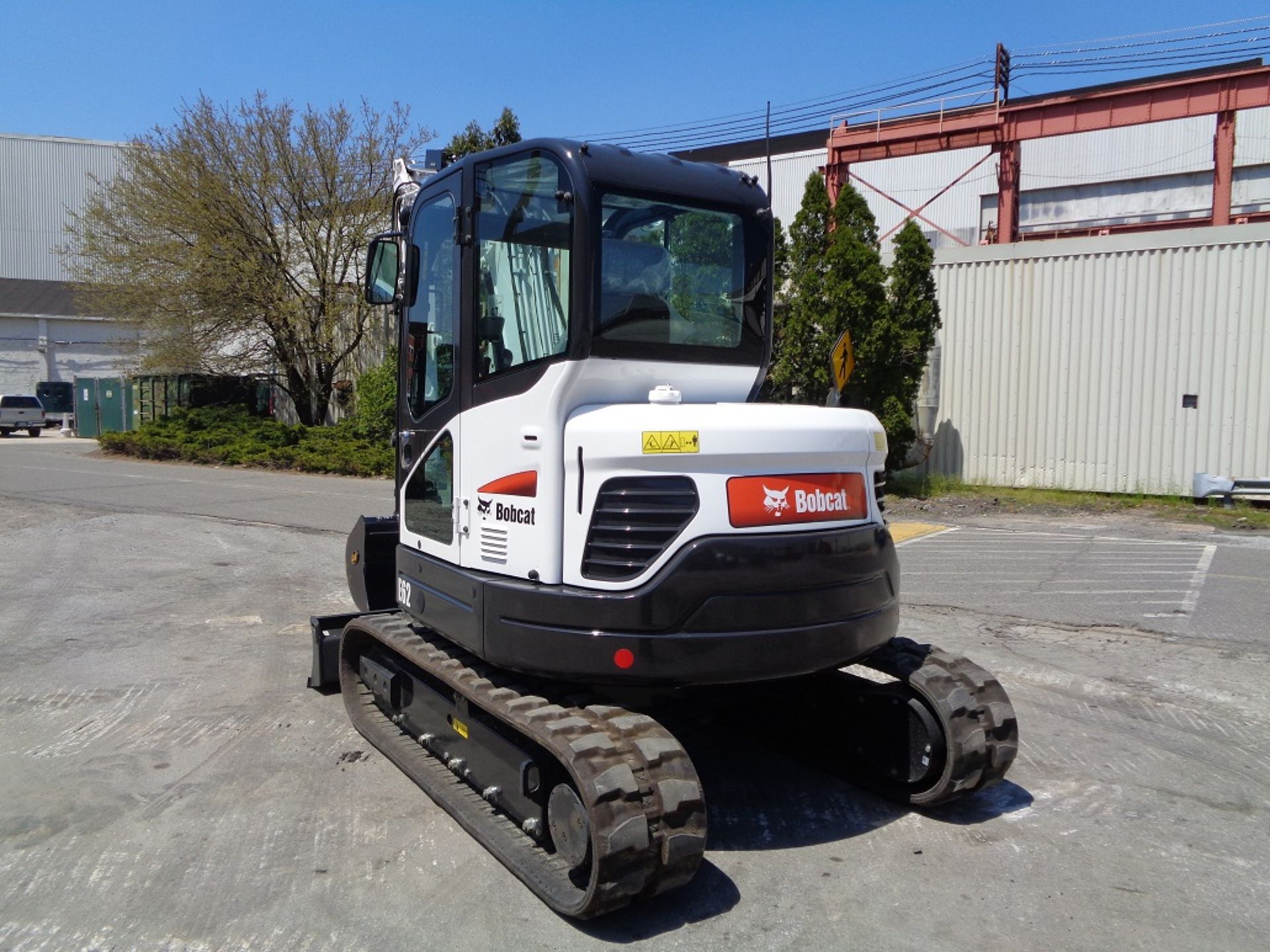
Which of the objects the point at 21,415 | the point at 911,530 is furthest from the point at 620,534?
the point at 21,415

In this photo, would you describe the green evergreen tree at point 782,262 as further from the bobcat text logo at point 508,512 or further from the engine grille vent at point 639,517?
the engine grille vent at point 639,517

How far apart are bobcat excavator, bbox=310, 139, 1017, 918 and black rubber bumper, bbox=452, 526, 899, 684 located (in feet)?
0.03

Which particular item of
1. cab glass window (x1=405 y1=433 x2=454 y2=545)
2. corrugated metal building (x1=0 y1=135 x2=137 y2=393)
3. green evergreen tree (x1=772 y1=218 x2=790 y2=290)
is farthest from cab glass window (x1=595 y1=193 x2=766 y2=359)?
corrugated metal building (x1=0 y1=135 x2=137 y2=393)

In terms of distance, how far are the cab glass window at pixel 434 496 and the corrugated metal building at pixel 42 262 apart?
158ft

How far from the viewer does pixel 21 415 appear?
1542 inches

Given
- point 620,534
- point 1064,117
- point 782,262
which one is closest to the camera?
point 620,534

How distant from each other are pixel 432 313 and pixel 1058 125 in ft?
57.8

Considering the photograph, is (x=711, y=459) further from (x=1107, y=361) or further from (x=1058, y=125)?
(x=1058, y=125)

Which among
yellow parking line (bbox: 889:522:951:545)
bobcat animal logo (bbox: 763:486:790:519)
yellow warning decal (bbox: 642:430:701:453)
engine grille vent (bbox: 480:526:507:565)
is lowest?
yellow parking line (bbox: 889:522:951:545)

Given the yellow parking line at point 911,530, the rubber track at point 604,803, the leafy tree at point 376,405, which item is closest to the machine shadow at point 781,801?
the rubber track at point 604,803

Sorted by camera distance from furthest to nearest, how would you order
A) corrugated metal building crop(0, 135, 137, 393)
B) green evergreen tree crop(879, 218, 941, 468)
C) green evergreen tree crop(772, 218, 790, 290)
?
corrugated metal building crop(0, 135, 137, 393) < green evergreen tree crop(772, 218, 790, 290) < green evergreen tree crop(879, 218, 941, 468)

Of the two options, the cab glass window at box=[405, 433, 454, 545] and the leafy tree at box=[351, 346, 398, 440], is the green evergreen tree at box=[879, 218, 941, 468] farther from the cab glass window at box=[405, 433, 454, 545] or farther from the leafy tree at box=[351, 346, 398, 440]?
the cab glass window at box=[405, 433, 454, 545]

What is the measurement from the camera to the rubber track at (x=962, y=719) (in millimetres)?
4469

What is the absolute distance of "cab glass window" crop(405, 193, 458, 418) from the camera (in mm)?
4883
